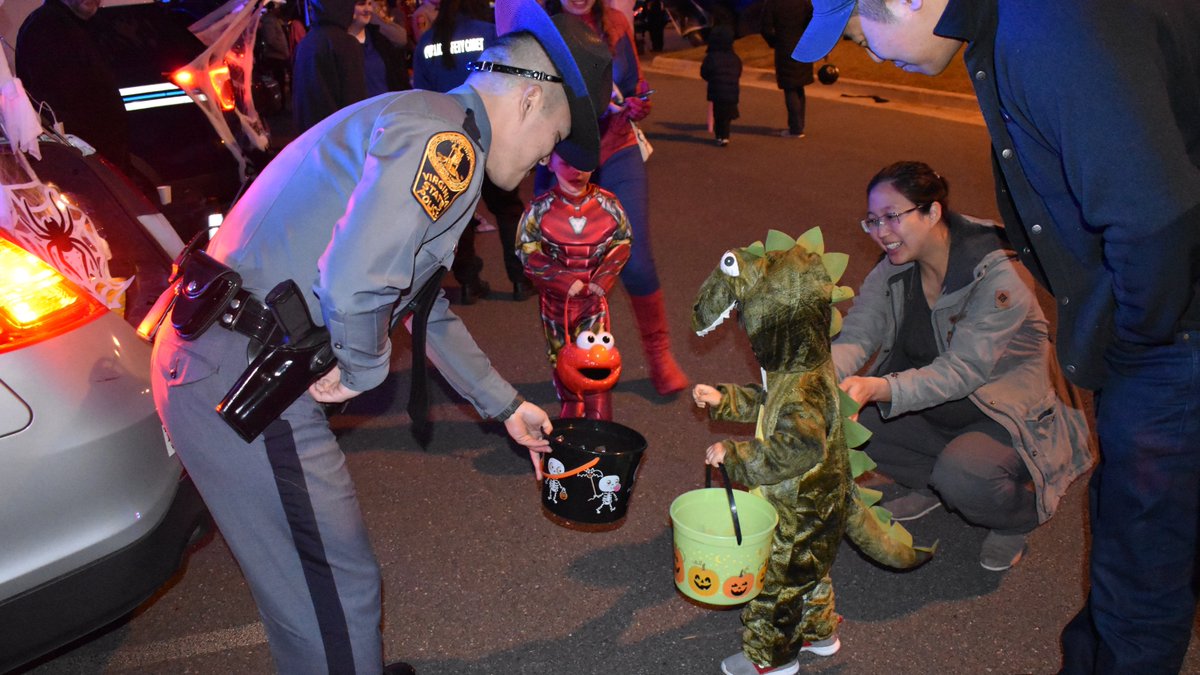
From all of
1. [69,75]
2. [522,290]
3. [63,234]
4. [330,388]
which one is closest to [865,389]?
[330,388]

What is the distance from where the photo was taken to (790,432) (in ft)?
9.82

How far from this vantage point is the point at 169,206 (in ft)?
17.2

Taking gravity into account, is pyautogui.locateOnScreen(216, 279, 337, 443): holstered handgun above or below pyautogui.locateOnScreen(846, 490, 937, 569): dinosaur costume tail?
above

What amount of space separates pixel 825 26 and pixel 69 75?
554cm

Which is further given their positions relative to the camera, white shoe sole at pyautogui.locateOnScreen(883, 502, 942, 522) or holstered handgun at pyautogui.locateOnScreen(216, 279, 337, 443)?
white shoe sole at pyautogui.locateOnScreen(883, 502, 942, 522)

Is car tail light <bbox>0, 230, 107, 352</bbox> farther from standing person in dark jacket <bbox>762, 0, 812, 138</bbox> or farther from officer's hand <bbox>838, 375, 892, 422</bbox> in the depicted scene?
A: standing person in dark jacket <bbox>762, 0, 812, 138</bbox>

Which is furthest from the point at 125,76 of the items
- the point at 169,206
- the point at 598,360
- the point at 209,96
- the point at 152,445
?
the point at 152,445

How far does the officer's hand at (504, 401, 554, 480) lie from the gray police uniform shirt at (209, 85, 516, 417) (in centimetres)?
68

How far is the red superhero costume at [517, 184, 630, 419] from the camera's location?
4.58 meters

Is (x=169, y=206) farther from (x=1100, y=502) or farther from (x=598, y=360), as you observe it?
(x=1100, y=502)

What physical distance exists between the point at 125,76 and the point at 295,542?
5665 millimetres

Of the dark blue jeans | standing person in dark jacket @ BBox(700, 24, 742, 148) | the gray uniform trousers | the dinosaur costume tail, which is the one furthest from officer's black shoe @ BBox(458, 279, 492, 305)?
standing person in dark jacket @ BBox(700, 24, 742, 148)

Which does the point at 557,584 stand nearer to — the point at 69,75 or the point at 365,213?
the point at 365,213

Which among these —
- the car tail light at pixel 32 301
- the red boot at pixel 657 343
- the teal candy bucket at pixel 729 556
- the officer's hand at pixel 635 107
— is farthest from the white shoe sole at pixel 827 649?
the officer's hand at pixel 635 107
